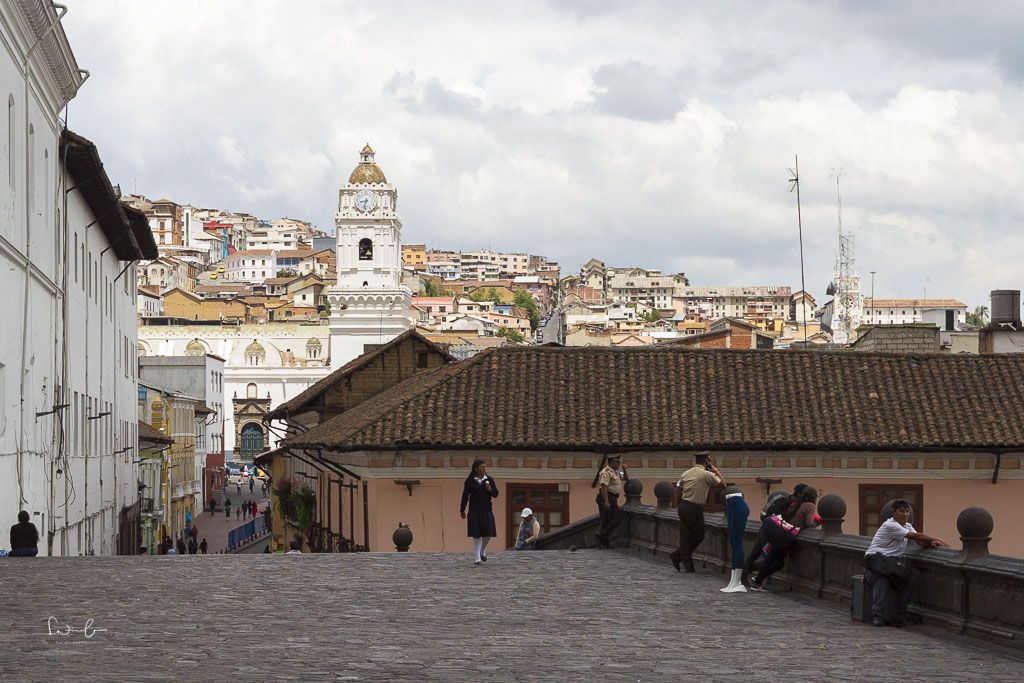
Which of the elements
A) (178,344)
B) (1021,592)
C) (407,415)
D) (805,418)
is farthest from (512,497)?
(178,344)

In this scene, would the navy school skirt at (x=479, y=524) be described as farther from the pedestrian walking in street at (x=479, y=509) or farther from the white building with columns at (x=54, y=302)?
the white building with columns at (x=54, y=302)

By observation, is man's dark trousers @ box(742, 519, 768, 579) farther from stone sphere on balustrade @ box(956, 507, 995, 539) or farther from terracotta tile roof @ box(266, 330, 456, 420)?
terracotta tile roof @ box(266, 330, 456, 420)

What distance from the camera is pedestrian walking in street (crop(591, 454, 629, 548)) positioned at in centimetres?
2388

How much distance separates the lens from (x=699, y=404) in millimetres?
35219

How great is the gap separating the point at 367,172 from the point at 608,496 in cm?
11331

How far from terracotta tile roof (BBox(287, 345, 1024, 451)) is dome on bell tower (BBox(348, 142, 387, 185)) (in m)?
97.3

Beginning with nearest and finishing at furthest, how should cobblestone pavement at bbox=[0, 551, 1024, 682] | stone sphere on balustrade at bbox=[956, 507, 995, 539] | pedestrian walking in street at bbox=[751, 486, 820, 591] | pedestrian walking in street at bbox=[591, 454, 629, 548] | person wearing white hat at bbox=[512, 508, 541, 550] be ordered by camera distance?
cobblestone pavement at bbox=[0, 551, 1024, 682], stone sphere on balustrade at bbox=[956, 507, 995, 539], pedestrian walking in street at bbox=[751, 486, 820, 591], pedestrian walking in street at bbox=[591, 454, 629, 548], person wearing white hat at bbox=[512, 508, 541, 550]

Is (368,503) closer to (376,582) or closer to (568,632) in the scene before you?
(376,582)

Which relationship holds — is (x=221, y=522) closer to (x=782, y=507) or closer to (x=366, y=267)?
(x=366, y=267)

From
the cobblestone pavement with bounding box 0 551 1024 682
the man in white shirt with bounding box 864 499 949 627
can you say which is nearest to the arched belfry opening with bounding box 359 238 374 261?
the cobblestone pavement with bounding box 0 551 1024 682

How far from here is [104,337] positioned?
1666 inches

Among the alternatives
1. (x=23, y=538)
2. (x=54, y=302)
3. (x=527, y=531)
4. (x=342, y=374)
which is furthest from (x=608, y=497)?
(x=342, y=374)

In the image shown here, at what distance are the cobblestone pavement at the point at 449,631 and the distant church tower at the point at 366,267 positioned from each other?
114 m

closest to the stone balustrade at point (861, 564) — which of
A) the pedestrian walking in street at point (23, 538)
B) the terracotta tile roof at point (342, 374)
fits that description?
the pedestrian walking in street at point (23, 538)
